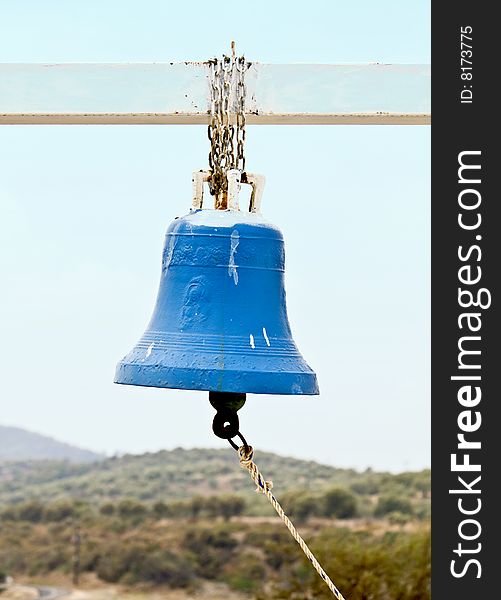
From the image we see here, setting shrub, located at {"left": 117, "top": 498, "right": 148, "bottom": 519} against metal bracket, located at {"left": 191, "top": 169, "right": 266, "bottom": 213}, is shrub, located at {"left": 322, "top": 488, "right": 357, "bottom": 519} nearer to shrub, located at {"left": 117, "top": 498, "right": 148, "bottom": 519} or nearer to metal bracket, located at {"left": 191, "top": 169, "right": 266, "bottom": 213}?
shrub, located at {"left": 117, "top": 498, "right": 148, "bottom": 519}

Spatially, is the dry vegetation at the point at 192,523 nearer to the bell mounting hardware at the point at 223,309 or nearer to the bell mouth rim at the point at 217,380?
the bell mounting hardware at the point at 223,309

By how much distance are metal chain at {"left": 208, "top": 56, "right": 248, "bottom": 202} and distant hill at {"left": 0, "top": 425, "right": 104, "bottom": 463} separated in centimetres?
1113

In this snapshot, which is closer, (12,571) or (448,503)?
(448,503)

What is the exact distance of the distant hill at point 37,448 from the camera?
1372 cm

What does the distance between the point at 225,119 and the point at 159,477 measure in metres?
11.5

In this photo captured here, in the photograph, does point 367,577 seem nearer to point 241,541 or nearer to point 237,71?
point 241,541

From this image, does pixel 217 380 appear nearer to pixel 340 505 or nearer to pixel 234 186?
pixel 234 186

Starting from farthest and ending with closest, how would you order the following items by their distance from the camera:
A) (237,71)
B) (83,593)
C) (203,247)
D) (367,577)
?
(83,593), (367,577), (237,71), (203,247)

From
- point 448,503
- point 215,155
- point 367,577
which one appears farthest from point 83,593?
point 215,155

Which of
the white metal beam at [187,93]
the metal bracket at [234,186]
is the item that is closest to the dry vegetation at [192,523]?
the white metal beam at [187,93]

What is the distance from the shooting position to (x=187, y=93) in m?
2.91

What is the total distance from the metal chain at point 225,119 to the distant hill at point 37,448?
11125 mm

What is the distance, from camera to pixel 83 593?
12273 mm

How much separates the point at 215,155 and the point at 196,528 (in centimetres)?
1071
